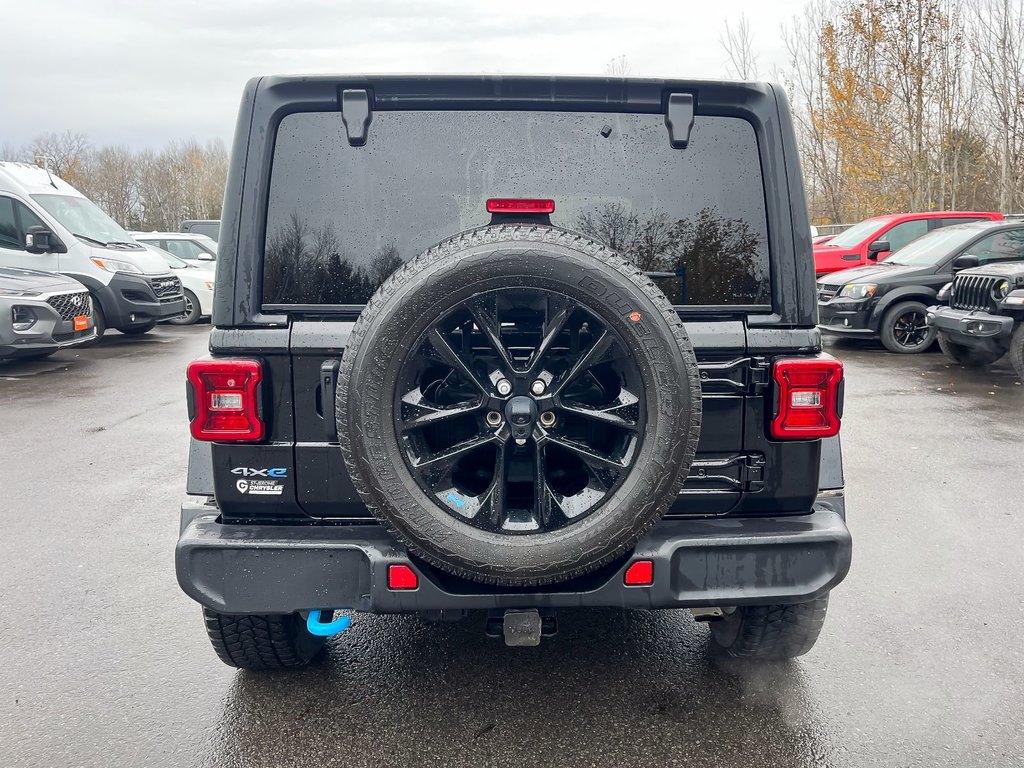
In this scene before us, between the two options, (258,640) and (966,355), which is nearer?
(258,640)

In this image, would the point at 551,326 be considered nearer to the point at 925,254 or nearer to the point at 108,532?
the point at 108,532

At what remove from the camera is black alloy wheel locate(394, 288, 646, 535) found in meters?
2.18

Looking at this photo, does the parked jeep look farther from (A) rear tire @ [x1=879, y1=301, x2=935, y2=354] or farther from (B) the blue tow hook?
(B) the blue tow hook

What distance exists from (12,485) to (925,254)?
1072 centimetres

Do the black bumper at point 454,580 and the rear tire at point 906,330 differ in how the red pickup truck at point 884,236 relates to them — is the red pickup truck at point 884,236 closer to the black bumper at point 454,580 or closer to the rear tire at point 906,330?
the rear tire at point 906,330

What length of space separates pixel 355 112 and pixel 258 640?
1.79 metres

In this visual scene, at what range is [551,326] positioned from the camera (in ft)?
7.14

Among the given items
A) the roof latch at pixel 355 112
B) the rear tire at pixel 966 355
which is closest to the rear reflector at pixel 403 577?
the roof latch at pixel 355 112

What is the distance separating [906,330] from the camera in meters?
10.7

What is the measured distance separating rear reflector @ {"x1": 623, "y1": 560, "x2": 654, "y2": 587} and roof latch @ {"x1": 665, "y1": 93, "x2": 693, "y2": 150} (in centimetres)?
125

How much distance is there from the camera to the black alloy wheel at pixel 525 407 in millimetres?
2184

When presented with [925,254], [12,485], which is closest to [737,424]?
[12,485]

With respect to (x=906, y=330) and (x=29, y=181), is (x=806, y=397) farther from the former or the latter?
(x=29, y=181)

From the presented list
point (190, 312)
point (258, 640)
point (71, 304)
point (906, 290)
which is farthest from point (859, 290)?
point (190, 312)
